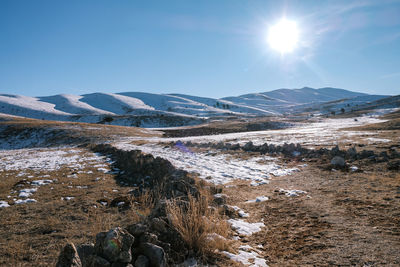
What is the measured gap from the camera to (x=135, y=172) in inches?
476

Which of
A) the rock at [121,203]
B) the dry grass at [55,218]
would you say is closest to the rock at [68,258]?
→ the dry grass at [55,218]

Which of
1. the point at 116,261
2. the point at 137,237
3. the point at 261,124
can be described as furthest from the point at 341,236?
the point at 261,124

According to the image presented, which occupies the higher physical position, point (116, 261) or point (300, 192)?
point (116, 261)

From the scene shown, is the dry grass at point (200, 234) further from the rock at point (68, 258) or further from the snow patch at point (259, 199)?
the snow patch at point (259, 199)

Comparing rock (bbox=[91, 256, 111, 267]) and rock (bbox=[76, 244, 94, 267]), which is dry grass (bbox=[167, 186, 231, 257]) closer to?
rock (bbox=[91, 256, 111, 267])

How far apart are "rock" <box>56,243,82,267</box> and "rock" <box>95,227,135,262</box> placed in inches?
11.5

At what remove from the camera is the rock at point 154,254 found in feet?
10.3

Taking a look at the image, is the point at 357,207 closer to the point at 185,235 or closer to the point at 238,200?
Answer: the point at 238,200

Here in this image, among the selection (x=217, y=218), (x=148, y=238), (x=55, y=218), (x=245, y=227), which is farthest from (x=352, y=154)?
(x=55, y=218)

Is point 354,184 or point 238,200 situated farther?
point 354,184

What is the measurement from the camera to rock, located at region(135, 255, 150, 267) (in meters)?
3.08

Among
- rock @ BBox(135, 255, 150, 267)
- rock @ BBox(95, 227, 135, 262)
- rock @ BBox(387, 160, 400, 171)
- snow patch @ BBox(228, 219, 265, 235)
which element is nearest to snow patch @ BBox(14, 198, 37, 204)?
rock @ BBox(95, 227, 135, 262)

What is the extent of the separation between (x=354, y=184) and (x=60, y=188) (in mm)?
11670

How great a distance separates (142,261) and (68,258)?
0.96 meters
